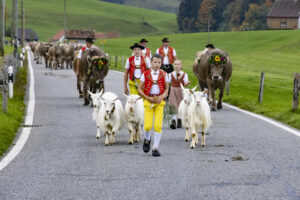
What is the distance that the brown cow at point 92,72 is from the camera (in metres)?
19.5

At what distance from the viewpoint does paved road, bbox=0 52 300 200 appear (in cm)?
778

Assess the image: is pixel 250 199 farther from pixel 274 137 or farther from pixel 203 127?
pixel 274 137

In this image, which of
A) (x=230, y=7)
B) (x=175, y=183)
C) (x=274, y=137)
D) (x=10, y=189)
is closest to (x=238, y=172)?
(x=175, y=183)

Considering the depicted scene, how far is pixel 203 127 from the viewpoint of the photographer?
11.7 metres

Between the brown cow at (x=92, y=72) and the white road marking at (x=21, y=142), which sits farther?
the brown cow at (x=92, y=72)

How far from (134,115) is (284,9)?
129 metres

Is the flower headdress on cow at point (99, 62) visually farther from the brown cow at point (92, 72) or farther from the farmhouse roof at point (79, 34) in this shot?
the farmhouse roof at point (79, 34)

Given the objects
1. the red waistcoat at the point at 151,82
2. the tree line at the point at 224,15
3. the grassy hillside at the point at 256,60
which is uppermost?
the tree line at the point at 224,15

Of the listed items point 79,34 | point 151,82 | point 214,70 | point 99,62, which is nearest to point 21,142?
point 151,82

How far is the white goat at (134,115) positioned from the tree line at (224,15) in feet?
387

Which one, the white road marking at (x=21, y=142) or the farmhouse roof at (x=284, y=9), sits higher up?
the farmhouse roof at (x=284, y=9)

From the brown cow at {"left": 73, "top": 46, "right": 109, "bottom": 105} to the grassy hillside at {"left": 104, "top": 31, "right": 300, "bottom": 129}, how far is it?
4.57m

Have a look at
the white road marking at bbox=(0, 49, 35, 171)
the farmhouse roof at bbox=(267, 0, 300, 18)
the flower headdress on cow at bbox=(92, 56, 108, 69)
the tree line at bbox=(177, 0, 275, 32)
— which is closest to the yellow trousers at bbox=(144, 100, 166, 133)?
Answer: the white road marking at bbox=(0, 49, 35, 171)

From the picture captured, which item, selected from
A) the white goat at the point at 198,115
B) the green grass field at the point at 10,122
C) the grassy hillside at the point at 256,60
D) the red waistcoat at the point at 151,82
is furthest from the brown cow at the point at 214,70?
the red waistcoat at the point at 151,82
